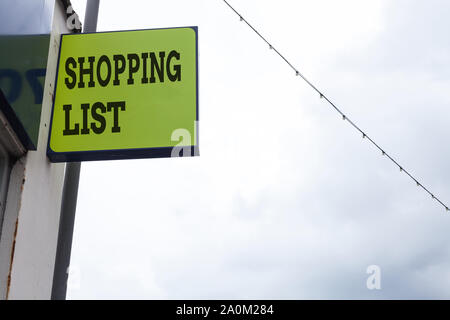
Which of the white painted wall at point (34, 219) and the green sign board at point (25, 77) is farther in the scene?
the white painted wall at point (34, 219)

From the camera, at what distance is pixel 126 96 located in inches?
156

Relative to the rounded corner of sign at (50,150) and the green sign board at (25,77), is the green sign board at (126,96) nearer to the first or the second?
the rounded corner of sign at (50,150)

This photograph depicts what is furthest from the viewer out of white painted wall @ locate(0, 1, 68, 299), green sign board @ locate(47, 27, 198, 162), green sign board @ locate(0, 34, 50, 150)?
green sign board @ locate(47, 27, 198, 162)

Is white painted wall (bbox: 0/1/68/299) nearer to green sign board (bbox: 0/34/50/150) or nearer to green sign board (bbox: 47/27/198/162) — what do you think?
green sign board (bbox: 47/27/198/162)

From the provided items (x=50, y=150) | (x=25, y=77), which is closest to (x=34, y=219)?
(x=50, y=150)

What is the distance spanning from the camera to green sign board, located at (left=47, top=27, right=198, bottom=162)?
3.83 meters

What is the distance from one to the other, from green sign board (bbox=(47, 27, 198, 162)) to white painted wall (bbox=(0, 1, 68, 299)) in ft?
0.26

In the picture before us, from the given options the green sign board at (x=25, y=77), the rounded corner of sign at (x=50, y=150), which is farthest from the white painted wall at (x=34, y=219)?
the green sign board at (x=25, y=77)

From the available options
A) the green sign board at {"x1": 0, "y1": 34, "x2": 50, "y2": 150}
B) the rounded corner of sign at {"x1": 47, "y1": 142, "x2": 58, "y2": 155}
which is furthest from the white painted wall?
the green sign board at {"x1": 0, "y1": 34, "x2": 50, "y2": 150}

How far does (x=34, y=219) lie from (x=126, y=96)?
0.99m

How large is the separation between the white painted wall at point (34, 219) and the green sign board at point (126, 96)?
0.26ft

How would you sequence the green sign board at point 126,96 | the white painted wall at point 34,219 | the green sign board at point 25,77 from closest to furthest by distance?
1. the green sign board at point 25,77
2. the white painted wall at point 34,219
3. the green sign board at point 126,96

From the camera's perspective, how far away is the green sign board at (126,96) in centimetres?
383
